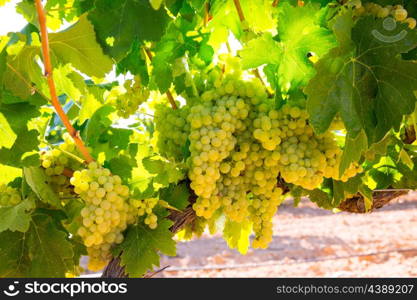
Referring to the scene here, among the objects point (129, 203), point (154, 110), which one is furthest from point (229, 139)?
point (154, 110)

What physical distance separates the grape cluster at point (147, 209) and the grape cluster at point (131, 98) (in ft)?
1.18

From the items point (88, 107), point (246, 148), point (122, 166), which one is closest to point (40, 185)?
point (122, 166)

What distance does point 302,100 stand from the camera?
4.49ft

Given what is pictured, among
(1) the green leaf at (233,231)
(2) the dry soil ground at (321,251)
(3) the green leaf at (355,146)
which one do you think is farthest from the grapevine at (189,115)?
(2) the dry soil ground at (321,251)

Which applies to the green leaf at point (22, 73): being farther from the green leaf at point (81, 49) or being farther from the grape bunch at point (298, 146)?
the grape bunch at point (298, 146)

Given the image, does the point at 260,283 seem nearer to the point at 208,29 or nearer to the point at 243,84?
the point at 243,84

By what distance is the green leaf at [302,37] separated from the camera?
128 centimetres

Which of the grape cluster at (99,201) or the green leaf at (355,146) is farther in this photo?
the grape cluster at (99,201)

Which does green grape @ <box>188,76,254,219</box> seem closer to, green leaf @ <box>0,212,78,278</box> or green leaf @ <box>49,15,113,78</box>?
green leaf @ <box>49,15,113,78</box>

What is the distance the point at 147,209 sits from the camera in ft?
4.92

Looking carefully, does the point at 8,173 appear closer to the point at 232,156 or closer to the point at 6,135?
the point at 6,135

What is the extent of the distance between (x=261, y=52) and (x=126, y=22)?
357 mm

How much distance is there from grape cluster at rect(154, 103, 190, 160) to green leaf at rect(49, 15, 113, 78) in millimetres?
296

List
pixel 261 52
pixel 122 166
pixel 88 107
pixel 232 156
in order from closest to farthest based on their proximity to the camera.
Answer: pixel 261 52 < pixel 232 156 < pixel 122 166 < pixel 88 107
